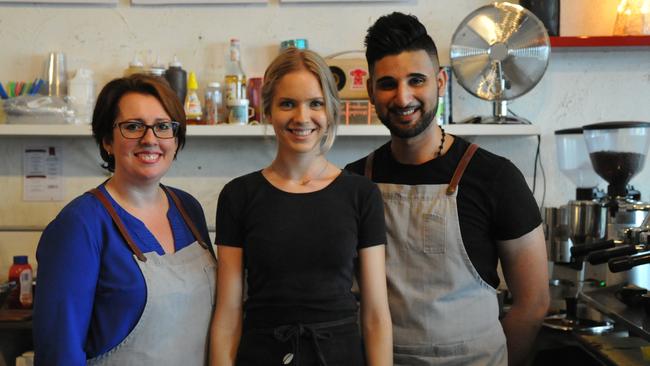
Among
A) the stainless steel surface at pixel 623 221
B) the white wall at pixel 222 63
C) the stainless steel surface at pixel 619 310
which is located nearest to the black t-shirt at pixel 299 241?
the stainless steel surface at pixel 619 310

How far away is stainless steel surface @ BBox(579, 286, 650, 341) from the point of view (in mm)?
1360

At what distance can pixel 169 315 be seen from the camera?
4.59 ft

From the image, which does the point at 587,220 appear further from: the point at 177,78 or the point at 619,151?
the point at 177,78

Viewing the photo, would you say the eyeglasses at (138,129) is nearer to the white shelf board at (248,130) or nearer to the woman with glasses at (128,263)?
the woman with glasses at (128,263)

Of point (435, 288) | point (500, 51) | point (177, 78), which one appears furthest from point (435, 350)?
point (177, 78)

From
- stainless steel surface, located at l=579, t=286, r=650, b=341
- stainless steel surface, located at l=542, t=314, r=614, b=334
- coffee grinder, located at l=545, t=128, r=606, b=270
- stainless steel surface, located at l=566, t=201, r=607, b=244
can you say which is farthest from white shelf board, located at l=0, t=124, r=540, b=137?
stainless steel surface, located at l=579, t=286, r=650, b=341

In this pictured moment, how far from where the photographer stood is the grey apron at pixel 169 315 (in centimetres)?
136

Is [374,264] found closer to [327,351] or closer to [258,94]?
[327,351]

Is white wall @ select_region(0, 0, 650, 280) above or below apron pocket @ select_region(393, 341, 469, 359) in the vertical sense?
above

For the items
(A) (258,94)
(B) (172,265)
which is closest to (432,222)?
(B) (172,265)

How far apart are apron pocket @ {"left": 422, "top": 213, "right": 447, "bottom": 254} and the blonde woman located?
0.14m

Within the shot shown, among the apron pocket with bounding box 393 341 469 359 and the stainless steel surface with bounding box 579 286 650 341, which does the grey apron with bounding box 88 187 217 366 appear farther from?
the stainless steel surface with bounding box 579 286 650 341

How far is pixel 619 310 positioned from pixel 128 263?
1073mm

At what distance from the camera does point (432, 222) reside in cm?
152
